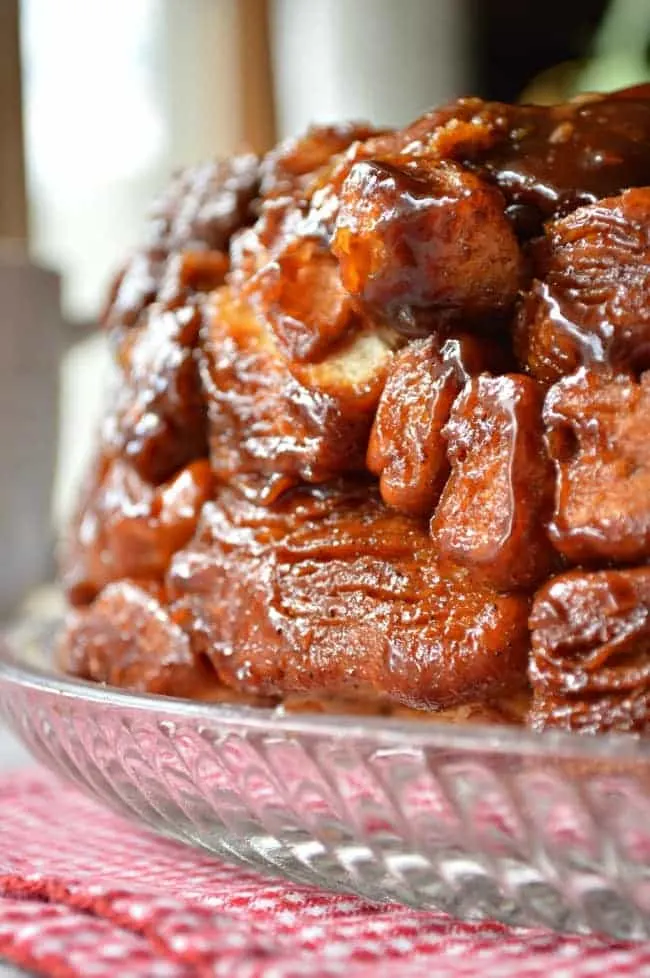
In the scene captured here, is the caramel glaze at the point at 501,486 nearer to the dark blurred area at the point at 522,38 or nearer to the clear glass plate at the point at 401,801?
the clear glass plate at the point at 401,801

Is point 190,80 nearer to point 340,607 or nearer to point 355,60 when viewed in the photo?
point 355,60

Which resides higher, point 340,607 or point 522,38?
point 522,38

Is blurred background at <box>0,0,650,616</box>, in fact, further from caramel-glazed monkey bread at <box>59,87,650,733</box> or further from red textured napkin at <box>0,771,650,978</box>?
red textured napkin at <box>0,771,650,978</box>

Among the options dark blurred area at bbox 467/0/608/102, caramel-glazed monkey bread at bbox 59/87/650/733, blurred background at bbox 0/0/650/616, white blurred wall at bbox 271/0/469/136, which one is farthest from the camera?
dark blurred area at bbox 467/0/608/102

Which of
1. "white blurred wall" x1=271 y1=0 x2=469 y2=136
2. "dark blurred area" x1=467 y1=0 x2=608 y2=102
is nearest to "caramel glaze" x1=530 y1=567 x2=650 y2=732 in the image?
"white blurred wall" x1=271 y1=0 x2=469 y2=136

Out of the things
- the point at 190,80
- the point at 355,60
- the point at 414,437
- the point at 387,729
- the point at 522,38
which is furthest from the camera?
the point at 522,38

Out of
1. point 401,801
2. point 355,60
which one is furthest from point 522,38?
point 401,801

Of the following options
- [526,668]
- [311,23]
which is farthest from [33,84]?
[526,668]

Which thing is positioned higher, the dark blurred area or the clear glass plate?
the dark blurred area

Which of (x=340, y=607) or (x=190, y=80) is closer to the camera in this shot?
(x=340, y=607)
